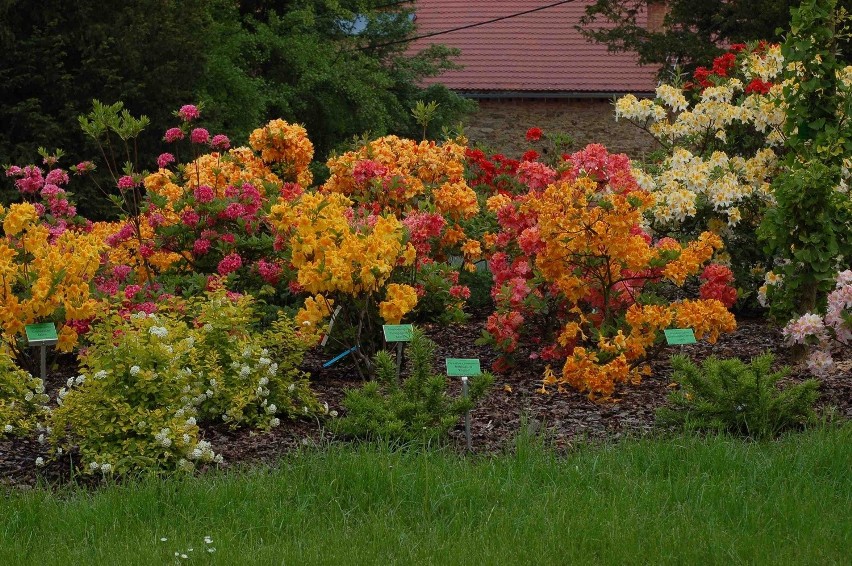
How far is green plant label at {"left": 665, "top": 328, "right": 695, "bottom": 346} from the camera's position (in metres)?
6.23

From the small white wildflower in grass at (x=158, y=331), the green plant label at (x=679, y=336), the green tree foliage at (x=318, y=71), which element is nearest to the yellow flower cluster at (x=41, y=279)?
the small white wildflower in grass at (x=158, y=331)

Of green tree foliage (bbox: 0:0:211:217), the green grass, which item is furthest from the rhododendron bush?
green tree foliage (bbox: 0:0:211:217)

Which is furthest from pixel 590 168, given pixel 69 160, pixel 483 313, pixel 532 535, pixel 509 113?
pixel 509 113

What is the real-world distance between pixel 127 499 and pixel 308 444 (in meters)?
1.00

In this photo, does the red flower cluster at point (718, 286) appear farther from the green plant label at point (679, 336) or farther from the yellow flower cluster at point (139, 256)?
the yellow flower cluster at point (139, 256)

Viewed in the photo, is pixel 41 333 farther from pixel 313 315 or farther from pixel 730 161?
pixel 730 161

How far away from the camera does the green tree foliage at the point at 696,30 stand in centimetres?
1723

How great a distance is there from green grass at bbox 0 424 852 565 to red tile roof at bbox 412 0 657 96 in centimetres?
1906

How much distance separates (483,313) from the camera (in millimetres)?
8953

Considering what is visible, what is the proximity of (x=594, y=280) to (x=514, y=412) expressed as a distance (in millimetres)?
1079

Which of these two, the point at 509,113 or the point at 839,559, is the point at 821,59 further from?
the point at 509,113

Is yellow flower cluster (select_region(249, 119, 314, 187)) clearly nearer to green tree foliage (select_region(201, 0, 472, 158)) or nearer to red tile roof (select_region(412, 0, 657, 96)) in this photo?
green tree foliage (select_region(201, 0, 472, 158))

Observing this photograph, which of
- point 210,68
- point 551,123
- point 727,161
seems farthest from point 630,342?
point 551,123

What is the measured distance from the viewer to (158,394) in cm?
525
